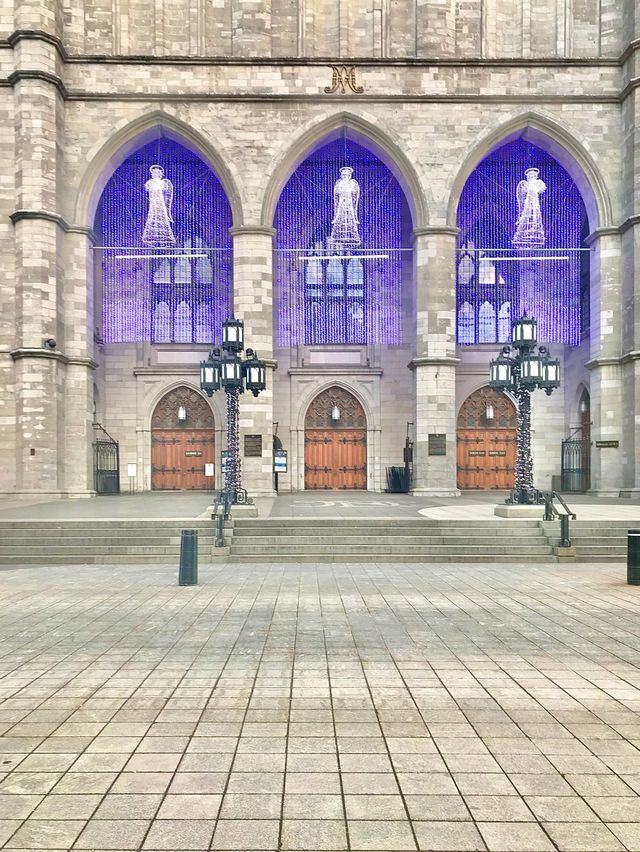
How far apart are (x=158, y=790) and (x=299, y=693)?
1.85 meters

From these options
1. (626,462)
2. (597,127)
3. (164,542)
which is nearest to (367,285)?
(597,127)

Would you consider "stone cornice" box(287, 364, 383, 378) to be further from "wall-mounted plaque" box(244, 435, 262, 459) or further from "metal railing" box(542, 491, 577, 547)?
"metal railing" box(542, 491, 577, 547)

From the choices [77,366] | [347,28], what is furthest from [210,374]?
[347,28]

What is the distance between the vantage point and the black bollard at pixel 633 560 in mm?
10344

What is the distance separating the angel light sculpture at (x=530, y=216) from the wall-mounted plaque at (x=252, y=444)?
12.2 m

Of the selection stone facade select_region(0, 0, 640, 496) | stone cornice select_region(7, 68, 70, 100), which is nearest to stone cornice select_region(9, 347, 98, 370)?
stone facade select_region(0, 0, 640, 496)

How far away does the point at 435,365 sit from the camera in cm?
Result: 2312

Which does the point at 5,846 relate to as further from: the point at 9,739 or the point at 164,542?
the point at 164,542

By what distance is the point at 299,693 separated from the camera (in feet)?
18.3

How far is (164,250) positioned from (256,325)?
6758 mm

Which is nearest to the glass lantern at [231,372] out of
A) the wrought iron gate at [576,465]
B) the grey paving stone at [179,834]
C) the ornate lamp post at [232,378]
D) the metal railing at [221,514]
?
the ornate lamp post at [232,378]

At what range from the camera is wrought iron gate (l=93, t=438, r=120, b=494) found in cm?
2533

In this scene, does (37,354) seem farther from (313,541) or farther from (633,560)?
(633,560)

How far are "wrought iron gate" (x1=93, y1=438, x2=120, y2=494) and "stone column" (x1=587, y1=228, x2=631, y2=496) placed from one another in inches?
731
